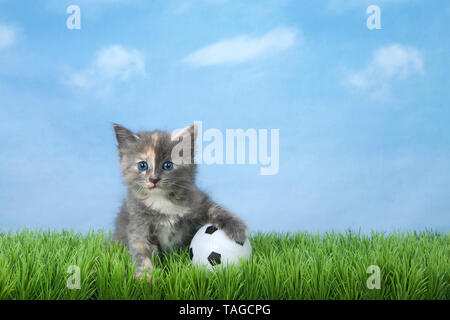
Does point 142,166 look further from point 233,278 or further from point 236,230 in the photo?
point 233,278

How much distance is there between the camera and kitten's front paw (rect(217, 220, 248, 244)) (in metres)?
4.03

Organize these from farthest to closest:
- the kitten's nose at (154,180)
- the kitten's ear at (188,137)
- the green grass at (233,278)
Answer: the kitten's ear at (188,137) < the kitten's nose at (154,180) < the green grass at (233,278)

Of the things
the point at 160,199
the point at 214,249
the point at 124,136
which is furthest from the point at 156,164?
the point at 214,249

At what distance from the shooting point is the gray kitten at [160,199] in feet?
13.1

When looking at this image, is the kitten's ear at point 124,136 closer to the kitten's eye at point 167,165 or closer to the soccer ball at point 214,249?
the kitten's eye at point 167,165

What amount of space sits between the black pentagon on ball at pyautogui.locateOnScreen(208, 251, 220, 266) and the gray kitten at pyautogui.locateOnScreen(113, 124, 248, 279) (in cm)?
21

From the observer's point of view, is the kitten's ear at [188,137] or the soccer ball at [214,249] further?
the kitten's ear at [188,137]

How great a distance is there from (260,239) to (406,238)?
189 centimetres

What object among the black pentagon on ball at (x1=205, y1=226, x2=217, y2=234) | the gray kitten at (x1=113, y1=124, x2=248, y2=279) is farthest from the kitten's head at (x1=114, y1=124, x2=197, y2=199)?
the black pentagon on ball at (x1=205, y1=226, x2=217, y2=234)

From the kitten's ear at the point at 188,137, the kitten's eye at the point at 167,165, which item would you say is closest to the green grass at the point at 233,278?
the kitten's eye at the point at 167,165
